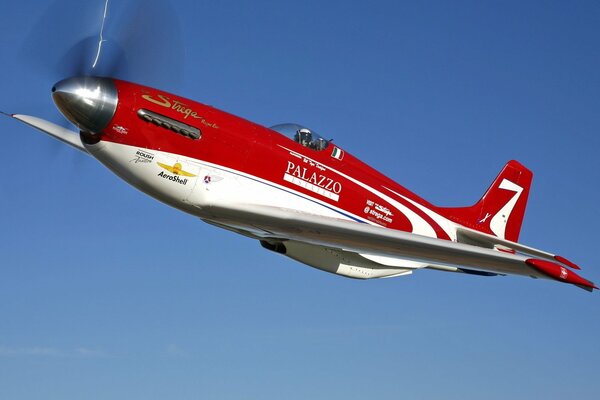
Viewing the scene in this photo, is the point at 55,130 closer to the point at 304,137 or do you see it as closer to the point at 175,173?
the point at 175,173

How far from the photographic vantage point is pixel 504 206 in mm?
24406

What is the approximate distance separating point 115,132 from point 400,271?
8.89m

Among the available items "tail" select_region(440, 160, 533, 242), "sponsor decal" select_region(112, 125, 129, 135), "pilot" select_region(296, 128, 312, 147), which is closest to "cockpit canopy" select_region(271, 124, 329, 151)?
"pilot" select_region(296, 128, 312, 147)

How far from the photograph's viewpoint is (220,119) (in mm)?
17328

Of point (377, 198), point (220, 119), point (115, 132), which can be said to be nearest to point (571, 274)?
point (377, 198)

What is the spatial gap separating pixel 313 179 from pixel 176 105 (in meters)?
3.92

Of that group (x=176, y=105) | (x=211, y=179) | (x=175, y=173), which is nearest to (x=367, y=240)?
(x=211, y=179)

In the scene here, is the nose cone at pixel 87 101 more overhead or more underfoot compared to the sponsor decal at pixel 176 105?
more underfoot

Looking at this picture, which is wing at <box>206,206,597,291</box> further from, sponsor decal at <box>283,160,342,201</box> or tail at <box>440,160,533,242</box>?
tail at <box>440,160,533,242</box>

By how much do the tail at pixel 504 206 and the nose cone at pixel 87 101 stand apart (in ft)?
37.3

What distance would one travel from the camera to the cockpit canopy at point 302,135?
18688 millimetres

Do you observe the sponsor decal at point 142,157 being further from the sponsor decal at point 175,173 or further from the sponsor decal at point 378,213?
the sponsor decal at point 378,213

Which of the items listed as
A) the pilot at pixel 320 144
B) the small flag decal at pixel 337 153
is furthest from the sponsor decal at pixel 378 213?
the pilot at pixel 320 144

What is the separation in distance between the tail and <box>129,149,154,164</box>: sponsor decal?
1025 cm
